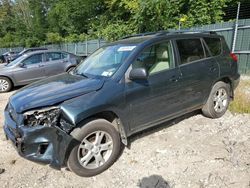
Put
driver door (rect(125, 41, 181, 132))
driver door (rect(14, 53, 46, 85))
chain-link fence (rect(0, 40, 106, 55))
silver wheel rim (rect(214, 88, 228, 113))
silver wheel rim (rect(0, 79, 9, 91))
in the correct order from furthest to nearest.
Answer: chain-link fence (rect(0, 40, 106, 55)) → driver door (rect(14, 53, 46, 85)) → silver wheel rim (rect(0, 79, 9, 91)) → silver wheel rim (rect(214, 88, 228, 113)) → driver door (rect(125, 41, 181, 132))

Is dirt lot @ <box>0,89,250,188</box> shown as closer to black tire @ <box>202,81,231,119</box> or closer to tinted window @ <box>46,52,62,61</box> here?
black tire @ <box>202,81,231,119</box>

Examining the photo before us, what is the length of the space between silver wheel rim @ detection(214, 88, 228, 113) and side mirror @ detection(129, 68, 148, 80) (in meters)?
2.12

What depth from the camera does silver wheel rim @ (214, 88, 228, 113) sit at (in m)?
4.70

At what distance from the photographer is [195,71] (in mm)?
4113

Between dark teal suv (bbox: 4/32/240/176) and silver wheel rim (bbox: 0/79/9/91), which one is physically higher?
dark teal suv (bbox: 4/32/240/176)

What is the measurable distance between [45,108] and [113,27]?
46.5 feet

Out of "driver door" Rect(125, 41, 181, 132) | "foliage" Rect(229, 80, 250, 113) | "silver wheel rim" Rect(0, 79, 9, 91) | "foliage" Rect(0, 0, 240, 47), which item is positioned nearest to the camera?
"driver door" Rect(125, 41, 181, 132)

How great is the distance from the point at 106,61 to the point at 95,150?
149cm

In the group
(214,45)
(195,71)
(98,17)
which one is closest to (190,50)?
(195,71)

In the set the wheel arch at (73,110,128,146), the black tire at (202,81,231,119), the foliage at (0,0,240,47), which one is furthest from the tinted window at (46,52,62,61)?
the wheel arch at (73,110,128,146)

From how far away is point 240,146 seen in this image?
12.1ft

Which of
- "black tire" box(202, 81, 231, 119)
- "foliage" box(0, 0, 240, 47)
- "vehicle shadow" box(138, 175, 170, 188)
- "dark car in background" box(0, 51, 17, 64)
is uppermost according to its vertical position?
"foliage" box(0, 0, 240, 47)

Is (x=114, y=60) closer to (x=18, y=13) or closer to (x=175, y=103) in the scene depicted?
(x=175, y=103)

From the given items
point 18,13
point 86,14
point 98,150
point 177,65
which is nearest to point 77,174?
point 98,150
